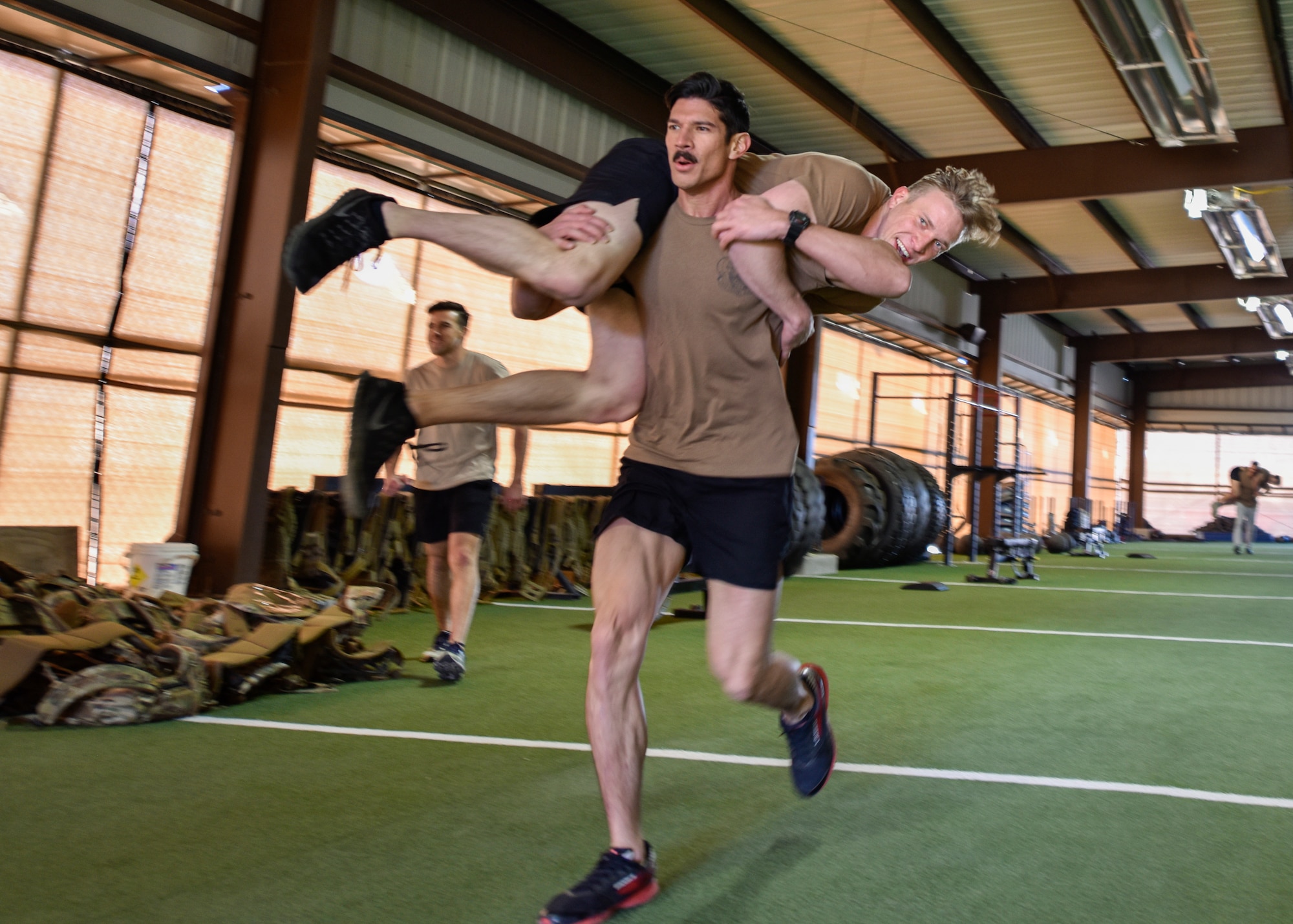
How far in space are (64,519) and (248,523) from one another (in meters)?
1.15

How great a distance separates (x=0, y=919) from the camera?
1.93m

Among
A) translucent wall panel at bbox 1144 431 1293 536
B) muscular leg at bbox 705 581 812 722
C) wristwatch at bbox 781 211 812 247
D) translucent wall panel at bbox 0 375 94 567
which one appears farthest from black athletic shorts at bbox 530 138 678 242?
translucent wall panel at bbox 1144 431 1293 536

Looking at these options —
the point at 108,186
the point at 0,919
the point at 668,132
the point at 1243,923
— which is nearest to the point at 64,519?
the point at 108,186

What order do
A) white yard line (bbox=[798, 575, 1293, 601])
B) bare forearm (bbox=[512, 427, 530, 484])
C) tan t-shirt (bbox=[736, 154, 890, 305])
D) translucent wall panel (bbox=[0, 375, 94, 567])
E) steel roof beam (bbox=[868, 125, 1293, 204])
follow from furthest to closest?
steel roof beam (bbox=[868, 125, 1293, 204]) → white yard line (bbox=[798, 575, 1293, 601]) → translucent wall panel (bbox=[0, 375, 94, 567]) → bare forearm (bbox=[512, 427, 530, 484]) → tan t-shirt (bbox=[736, 154, 890, 305])

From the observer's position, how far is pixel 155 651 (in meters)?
3.90

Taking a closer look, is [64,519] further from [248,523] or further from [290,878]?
[290,878]

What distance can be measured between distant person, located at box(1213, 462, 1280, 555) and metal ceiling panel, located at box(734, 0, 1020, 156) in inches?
376

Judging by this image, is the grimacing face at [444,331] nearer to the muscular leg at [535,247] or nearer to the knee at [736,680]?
the muscular leg at [535,247]

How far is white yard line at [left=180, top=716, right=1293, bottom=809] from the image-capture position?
116 inches

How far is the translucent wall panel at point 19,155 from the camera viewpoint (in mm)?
5758

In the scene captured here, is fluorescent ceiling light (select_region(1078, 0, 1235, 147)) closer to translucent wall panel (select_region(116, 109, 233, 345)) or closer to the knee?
translucent wall panel (select_region(116, 109, 233, 345))

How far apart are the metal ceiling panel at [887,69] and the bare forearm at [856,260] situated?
6682 mm

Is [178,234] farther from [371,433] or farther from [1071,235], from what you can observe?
[1071,235]

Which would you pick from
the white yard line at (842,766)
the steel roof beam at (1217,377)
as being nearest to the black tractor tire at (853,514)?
the white yard line at (842,766)
